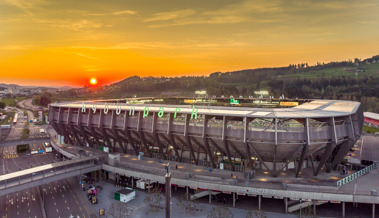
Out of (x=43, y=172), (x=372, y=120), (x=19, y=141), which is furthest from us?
(x=372, y=120)

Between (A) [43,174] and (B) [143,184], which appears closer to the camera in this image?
(A) [43,174]

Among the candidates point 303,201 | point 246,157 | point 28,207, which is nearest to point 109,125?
point 28,207

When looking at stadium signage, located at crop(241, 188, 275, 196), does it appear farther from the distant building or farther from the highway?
the distant building

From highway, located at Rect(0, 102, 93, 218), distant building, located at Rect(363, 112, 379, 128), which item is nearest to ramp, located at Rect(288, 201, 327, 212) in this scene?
highway, located at Rect(0, 102, 93, 218)

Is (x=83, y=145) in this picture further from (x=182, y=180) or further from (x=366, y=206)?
(x=366, y=206)

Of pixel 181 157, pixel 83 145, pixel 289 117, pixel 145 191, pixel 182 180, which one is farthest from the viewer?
pixel 83 145

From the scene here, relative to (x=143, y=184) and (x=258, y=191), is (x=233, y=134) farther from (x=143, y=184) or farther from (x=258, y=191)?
(x=143, y=184)

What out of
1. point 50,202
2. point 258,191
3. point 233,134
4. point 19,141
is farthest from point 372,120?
point 19,141
